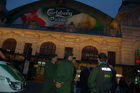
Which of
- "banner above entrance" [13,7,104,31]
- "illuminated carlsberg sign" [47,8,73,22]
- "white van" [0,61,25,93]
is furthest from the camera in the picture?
"illuminated carlsberg sign" [47,8,73,22]

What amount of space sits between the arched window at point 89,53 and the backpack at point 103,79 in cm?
1522

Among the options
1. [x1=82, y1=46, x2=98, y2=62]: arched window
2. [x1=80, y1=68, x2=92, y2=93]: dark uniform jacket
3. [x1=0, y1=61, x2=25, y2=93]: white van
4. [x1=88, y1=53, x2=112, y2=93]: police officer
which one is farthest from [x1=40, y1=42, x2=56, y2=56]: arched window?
[x1=88, y1=53, x2=112, y2=93]: police officer

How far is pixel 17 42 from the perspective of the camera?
63.7 ft

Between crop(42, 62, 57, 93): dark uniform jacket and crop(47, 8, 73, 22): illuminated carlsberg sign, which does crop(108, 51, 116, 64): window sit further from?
crop(42, 62, 57, 93): dark uniform jacket

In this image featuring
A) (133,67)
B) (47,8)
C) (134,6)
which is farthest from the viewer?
(47,8)

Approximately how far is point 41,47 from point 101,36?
937cm

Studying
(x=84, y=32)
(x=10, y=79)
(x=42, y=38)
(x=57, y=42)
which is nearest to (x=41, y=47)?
(x=42, y=38)

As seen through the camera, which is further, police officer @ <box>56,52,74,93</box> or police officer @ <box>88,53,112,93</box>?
police officer @ <box>56,52,74,93</box>

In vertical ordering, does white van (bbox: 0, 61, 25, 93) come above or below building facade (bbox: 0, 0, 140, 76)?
below

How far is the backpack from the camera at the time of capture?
11.7ft

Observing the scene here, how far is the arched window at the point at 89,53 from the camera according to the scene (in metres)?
18.9

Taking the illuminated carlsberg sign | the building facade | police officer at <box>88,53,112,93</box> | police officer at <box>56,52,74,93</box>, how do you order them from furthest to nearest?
the illuminated carlsberg sign → the building facade → police officer at <box>56,52,74,93</box> → police officer at <box>88,53,112,93</box>

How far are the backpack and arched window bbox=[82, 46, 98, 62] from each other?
15223mm

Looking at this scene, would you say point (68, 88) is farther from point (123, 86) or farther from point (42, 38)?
point (42, 38)
